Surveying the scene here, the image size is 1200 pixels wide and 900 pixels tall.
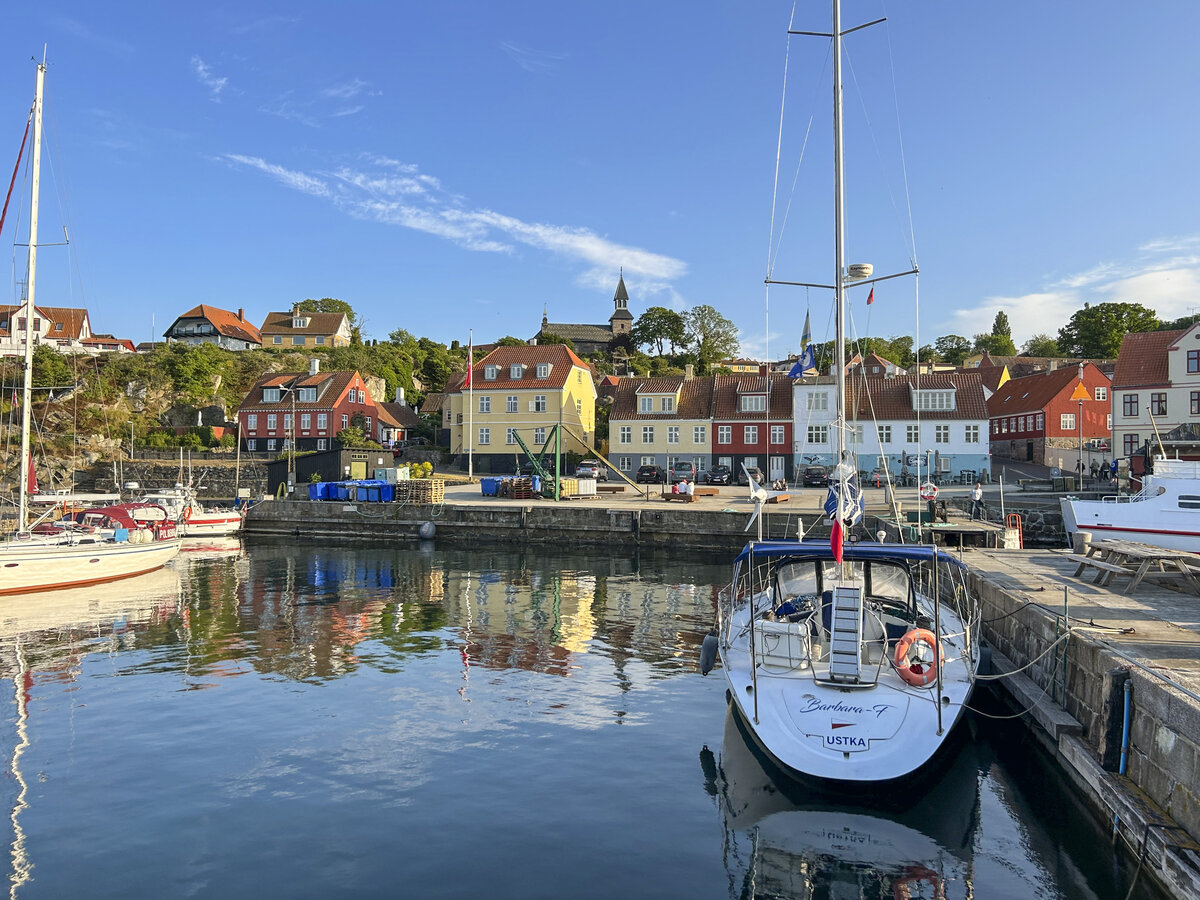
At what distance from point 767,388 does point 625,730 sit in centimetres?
4943

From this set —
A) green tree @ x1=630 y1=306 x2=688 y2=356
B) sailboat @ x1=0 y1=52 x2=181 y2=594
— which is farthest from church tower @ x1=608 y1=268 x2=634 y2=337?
sailboat @ x1=0 y1=52 x2=181 y2=594

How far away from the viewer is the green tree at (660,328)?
107 m

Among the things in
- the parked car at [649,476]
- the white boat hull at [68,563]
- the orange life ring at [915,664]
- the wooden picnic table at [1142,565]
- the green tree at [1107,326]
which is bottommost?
the white boat hull at [68,563]

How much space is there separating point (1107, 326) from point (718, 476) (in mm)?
70954

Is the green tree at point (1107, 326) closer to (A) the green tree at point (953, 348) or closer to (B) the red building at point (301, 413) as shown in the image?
(A) the green tree at point (953, 348)

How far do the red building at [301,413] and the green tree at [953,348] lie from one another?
95622 millimetres

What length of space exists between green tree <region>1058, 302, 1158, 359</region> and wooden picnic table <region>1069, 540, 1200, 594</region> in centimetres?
9254

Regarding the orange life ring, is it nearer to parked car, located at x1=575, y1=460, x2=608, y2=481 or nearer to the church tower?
parked car, located at x1=575, y1=460, x2=608, y2=481

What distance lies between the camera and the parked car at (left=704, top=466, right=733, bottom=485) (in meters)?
56.8

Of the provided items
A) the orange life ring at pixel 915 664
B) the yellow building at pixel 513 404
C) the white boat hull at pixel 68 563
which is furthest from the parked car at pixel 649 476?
the orange life ring at pixel 915 664

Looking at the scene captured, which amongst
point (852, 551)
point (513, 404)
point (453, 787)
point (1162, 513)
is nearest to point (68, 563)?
point (453, 787)

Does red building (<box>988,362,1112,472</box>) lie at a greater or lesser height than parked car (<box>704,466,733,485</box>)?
greater

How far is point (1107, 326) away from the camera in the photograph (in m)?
97.9

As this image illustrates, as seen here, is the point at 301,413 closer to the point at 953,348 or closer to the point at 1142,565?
the point at 1142,565
